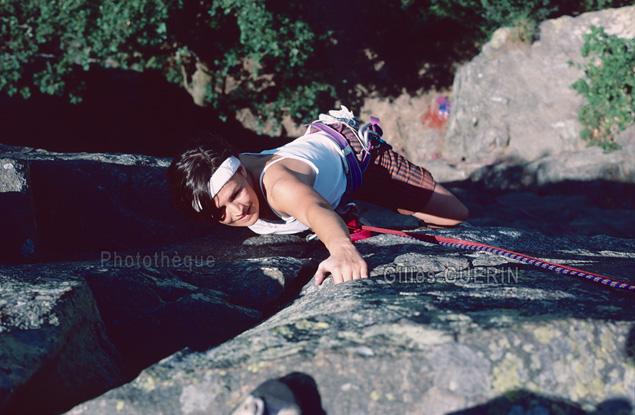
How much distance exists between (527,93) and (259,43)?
4.05m

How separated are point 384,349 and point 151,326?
1.05 metres

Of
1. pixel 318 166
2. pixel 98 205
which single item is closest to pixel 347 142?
pixel 318 166

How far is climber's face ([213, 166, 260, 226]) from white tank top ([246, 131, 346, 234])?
10cm

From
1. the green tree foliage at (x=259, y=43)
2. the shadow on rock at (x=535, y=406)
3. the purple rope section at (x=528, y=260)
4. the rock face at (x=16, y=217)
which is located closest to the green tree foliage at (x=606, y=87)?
the green tree foliage at (x=259, y=43)

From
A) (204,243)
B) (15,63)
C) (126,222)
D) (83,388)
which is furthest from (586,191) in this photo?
(15,63)

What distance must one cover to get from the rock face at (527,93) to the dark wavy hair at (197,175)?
614cm

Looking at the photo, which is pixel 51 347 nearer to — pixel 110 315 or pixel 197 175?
pixel 110 315

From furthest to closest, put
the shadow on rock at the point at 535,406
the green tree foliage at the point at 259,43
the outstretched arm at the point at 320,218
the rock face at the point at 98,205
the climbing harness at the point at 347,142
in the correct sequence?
the green tree foliage at the point at 259,43 → the rock face at the point at 98,205 → the climbing harness at the point at 347,142 → the outstretched arm at the point at 320,218 → the shadow on rock at the point at 535,406

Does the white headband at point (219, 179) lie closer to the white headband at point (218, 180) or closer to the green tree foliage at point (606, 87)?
the white headband at point (218, 180)

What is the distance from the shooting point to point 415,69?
33.0 ft

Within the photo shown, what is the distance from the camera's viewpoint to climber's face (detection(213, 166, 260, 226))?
2.44m

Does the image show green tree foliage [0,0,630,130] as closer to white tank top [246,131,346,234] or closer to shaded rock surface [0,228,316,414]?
white tank top [246,131,346,234]

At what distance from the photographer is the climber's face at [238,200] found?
2.44 meters

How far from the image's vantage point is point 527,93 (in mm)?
7746
